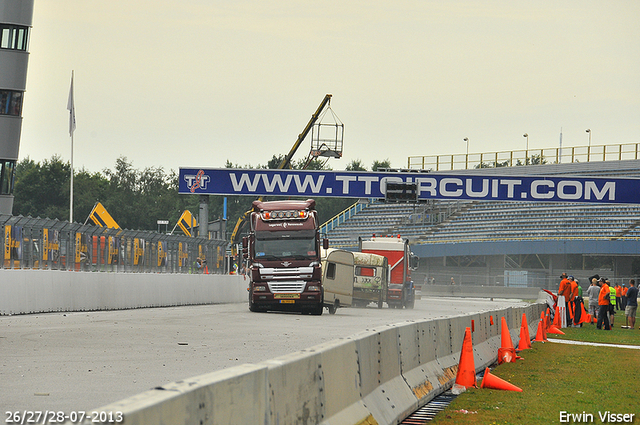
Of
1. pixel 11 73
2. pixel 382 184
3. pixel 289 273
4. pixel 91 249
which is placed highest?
→ pixel 11 73

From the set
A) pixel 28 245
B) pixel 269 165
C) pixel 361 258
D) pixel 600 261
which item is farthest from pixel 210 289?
pixel 269 165

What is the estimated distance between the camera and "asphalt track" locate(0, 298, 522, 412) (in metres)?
9.06

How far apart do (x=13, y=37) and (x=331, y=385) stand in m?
39.6

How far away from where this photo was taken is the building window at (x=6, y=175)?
4256cm

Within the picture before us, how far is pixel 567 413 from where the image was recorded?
9328 mm

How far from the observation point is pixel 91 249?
25.2 metres

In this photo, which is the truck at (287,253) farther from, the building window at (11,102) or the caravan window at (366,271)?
the building window at (11,102)

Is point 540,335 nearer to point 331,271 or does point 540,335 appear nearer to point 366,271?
point 331,271

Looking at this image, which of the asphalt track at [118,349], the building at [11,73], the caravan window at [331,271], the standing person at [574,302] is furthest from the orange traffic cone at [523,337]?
the building at [11,73]

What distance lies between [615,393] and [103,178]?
123589 millimetres

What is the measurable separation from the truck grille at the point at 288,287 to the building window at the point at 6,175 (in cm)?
2177

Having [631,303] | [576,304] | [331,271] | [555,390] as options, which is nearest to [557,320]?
[576,304]

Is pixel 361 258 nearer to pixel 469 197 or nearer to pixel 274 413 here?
pixel 469 197

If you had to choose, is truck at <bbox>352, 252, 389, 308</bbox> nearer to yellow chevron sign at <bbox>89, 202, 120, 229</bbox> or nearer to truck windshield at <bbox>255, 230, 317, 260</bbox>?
yellow chevron sign at <bbox>89, 202, 120, 229</bbox>
